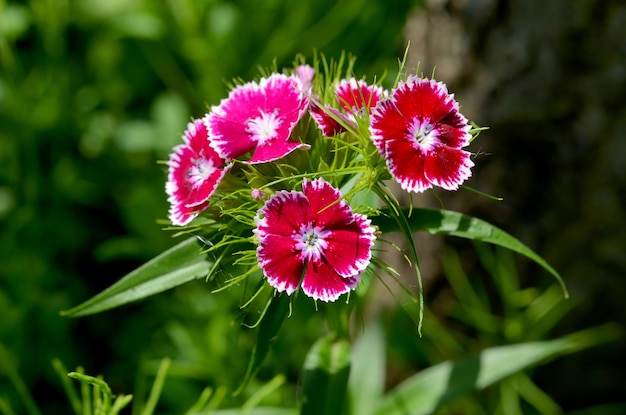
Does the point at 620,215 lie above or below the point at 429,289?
above

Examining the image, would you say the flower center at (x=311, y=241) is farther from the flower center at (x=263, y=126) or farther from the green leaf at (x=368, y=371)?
the green leaf at (x=368, y=371)

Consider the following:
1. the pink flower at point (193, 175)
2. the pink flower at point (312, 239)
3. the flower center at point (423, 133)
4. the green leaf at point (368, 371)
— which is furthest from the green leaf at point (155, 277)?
the green leaf at point (368, 371)

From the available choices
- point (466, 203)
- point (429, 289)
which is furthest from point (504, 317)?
point (466, 203)

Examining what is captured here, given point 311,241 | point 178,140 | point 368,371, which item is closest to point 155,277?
point 311,241

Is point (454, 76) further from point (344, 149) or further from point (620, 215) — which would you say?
point (344, 149)

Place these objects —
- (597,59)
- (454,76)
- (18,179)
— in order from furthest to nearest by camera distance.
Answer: (18,179), (454,76), (597,59)

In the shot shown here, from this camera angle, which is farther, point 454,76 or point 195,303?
point 195,303

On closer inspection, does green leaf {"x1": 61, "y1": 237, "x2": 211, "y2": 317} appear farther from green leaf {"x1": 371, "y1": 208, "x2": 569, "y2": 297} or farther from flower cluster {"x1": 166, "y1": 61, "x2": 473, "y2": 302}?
green leaf {"x1": 371, "y1": 208, "x2": 569, "y2": 297}

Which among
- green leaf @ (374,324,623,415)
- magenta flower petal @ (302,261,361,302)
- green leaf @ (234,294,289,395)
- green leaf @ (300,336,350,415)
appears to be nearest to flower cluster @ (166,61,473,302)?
magenta flower petal @ (302,261,361,302)
